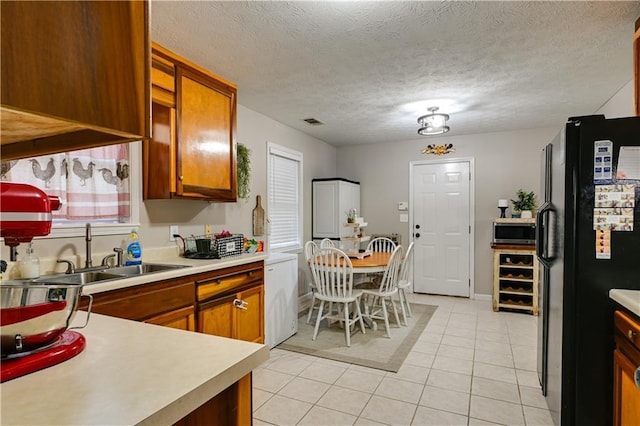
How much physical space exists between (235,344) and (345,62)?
236 cm

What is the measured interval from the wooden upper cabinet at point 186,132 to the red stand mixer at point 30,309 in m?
1.78

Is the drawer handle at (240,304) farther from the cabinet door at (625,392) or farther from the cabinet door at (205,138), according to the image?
the cabinet door at (625,392)

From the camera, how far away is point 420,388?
2.58 metres

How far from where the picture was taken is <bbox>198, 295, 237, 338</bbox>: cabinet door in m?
2.39

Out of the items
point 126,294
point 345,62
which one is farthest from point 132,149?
point 345,62

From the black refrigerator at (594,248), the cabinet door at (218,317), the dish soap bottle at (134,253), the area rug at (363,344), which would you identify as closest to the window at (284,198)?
the area rug at (363,344)

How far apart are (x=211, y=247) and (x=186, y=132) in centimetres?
90

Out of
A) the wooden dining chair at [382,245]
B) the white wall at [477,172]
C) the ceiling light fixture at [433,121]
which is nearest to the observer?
the ceiling light fixture at [433,121]

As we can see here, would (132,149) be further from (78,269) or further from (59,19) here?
(59,19)

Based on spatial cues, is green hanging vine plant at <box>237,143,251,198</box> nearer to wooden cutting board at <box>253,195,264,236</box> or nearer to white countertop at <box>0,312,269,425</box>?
wooden cutting board at <box>253,195,264,236</box>

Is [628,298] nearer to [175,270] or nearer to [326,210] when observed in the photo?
[175,270]

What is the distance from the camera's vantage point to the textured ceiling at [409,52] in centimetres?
207

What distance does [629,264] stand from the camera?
1707 mm

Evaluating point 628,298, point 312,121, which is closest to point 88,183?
point 312,121
